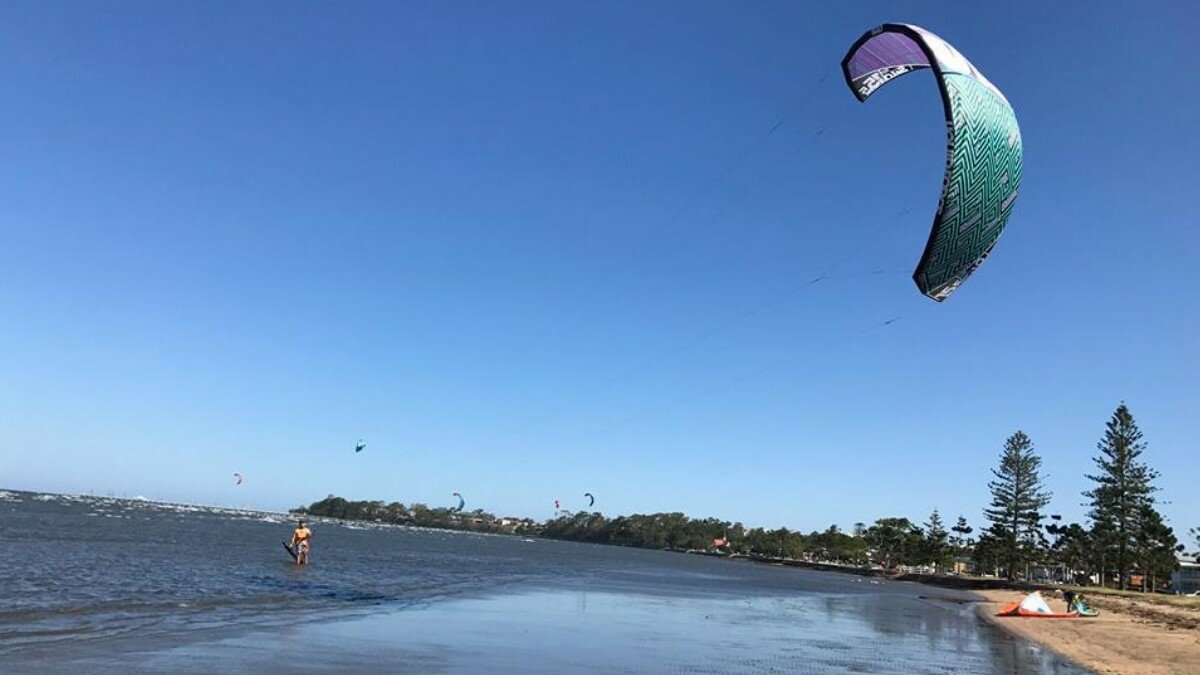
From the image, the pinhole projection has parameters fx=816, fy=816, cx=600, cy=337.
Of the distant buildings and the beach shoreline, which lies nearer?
the beach shoreline

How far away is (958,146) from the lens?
9953 millimetres

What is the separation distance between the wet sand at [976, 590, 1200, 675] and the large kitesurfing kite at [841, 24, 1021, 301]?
9.29 metres

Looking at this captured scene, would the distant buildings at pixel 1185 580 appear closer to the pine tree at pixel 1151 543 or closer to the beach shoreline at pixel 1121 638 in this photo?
the pine tree at pixel 1151 543

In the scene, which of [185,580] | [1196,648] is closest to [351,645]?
[185,580]

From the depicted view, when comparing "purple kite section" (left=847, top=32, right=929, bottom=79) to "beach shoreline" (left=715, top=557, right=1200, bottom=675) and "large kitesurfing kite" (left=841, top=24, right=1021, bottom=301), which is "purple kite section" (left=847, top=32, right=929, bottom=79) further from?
"beach shoreline" (left=715, top=557, right=1200, bottom=675)

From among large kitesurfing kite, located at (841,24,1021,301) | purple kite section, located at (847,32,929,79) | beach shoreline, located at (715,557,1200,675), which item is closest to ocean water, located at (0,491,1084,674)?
beach shoreline, located at (715,557,1200,675)

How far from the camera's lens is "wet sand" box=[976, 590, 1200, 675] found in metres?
15.8

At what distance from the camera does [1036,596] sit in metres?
29.8

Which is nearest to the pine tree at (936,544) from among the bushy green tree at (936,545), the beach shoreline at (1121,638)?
the bushy green tree at (936,545)

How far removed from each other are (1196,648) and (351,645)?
18.1 m

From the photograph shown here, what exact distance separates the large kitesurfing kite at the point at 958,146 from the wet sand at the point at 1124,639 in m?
9.29

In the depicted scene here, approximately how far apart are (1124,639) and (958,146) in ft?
55.8

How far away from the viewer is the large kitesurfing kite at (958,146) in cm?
997

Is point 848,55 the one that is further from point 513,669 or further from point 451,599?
point 451,599
